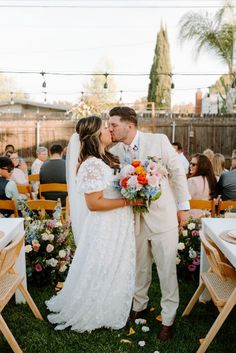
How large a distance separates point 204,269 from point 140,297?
68cm

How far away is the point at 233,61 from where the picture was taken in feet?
53.9

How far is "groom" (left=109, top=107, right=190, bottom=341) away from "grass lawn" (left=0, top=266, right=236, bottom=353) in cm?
14

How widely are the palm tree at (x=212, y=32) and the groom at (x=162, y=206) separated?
1424 cm

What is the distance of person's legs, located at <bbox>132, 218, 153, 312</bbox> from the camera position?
314cm

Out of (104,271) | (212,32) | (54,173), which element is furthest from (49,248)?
(212,32)

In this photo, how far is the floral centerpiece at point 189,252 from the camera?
411 centimetres

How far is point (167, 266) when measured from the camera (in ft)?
9.98

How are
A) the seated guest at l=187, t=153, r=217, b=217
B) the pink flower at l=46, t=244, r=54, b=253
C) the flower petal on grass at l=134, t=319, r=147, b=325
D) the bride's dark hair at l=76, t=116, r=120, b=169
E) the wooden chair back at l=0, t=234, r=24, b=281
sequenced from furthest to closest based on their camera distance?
the seated guest at l=187, t=153, r=217, b=217
the pink flower at l=46, t=244, r=54, b=253
the flower petal on grass at l=134, t=319, r=147, b=325
the bride's dark hair at l=76, t=116, r=120, b=169
the wooden chair back at l=0, t=234, r=24, b=281

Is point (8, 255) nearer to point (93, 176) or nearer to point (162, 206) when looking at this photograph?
point (93, 176)

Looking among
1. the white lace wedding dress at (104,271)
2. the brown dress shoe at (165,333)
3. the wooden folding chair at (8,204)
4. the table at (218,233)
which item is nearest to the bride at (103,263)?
the white lace wedding dress at (104,271)

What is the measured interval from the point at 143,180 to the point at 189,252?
5.72 ft

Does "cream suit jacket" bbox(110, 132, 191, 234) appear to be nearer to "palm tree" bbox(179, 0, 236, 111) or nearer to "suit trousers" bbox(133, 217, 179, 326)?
"suit trousers" bbox(133, 217, 179, 326)

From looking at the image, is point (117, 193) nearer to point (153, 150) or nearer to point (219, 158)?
point (153, 150)

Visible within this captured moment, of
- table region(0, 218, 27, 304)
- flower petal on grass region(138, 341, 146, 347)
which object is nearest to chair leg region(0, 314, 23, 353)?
table region(0, 218, 27, 304)
